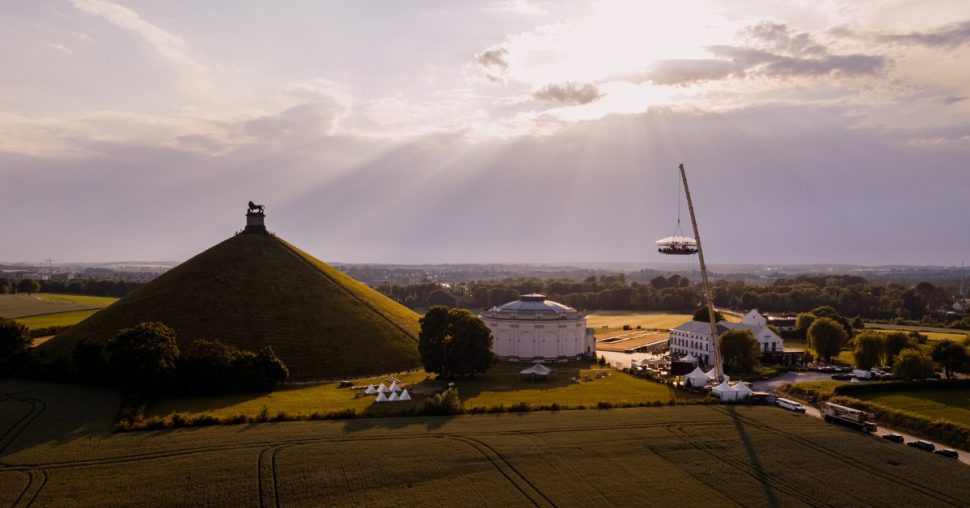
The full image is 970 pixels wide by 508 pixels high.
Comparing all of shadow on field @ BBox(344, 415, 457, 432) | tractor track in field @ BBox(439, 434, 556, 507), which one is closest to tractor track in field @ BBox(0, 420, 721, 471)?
tractor track in field @ BBox(439, 434, 556, 507)

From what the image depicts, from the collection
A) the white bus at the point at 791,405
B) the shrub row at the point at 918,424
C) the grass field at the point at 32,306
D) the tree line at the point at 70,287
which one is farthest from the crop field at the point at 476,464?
the tree line at the point at 70,287

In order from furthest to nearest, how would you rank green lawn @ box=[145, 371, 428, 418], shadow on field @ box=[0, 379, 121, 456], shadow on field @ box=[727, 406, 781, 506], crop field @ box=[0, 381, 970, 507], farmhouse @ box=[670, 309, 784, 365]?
farmhouse @ box=[670, 309, 784, 365] → green lawn @ box=[145, 371, 428, 418] → shadow on field @ box=[0, 379, 121, 456] → shadow on field @ box=[727, 406, 781, 506] → crop field @ box=[0, 381, 970, 507]

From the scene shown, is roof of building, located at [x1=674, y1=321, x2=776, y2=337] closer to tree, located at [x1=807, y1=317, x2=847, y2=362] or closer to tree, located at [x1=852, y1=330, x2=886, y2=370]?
tree, located at [x1=807, y1=317, x2=847, y2=362]

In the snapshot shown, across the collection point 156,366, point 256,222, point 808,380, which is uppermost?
point 256,222

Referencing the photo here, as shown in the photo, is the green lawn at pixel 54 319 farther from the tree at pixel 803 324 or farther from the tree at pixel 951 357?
the tree at pixel 803 324

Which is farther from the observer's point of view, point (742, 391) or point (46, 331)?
point (46, 331)

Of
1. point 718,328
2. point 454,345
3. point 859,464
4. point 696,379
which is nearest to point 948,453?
point 859,464

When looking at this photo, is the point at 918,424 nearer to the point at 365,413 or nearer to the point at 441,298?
the point at 365,413
